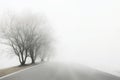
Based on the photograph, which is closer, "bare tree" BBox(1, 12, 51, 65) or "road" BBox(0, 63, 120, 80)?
"road" BBox(0, 63, 120, 80)

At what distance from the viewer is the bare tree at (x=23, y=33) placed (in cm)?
3225

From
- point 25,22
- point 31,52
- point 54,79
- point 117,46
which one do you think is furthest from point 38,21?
point 117,46

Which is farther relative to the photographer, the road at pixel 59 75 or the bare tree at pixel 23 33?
the bare tree at pixel 23 33

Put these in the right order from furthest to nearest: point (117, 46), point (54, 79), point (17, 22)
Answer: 1. point (117, 46)
2. point (17, 22)
3. point (54, 79)

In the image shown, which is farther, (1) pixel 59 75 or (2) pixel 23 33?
(2) pixel 23 33

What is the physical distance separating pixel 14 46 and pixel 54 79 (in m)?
23.4

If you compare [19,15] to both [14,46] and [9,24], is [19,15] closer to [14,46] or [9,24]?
[9,24]

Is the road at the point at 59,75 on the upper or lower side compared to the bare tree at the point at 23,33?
lower

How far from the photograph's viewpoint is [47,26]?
42219mm

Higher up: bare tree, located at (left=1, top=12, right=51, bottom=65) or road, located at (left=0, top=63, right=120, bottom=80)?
bare tree, located at (left=1, top=12, right=51, bottom=65)

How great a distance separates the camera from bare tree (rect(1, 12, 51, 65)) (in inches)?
1270

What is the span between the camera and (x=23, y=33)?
34.2 metres

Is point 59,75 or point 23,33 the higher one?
point 23,33

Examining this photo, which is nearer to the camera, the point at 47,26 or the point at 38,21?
the point at 38,21
